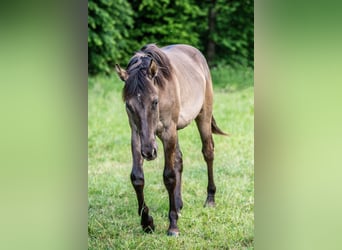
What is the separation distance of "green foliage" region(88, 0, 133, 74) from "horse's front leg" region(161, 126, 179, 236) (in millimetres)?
1628

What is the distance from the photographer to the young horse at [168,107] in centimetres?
229

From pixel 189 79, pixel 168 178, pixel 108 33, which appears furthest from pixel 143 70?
pixel 108 33

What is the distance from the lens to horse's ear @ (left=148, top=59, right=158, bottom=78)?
2322 mm

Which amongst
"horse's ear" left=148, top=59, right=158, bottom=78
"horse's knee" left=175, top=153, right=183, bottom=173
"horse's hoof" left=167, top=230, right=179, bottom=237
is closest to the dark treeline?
"horse's knee" left=175, top=153, right=183, bottom=173

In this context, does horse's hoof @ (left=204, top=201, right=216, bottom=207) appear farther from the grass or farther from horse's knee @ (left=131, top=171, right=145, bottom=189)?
horse's knee @ (left=131, top=171, right=145, bottom=189)

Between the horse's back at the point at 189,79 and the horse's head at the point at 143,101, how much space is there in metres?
0.25

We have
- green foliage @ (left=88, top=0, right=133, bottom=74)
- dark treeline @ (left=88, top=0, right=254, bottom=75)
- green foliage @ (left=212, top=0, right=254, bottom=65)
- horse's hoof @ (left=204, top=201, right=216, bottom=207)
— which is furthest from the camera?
green foliage @ (left=88, top=0, right=133, bottom=74)

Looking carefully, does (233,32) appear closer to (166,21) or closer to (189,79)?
(166,21)

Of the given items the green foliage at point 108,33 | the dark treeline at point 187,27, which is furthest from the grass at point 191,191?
the green foliage at point 108,33

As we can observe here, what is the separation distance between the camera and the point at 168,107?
2465mm
